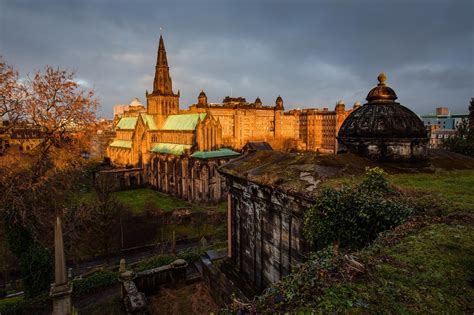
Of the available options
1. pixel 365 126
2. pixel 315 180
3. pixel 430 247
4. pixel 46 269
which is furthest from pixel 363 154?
pixel 46 269

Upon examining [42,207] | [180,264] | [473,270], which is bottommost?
[180,264]

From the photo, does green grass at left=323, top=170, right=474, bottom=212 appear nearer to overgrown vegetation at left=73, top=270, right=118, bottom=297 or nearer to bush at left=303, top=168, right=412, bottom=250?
bush at left=303, top=168, right=412, bottom=250

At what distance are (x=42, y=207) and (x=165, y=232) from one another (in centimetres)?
1876

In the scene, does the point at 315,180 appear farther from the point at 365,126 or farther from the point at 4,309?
the point at 4,309

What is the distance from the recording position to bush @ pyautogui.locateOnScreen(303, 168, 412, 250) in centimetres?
704

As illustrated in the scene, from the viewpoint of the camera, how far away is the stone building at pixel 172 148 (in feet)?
169

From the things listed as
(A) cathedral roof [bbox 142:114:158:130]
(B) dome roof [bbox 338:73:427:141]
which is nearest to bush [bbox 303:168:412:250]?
(B) dome roof [bbox 338:73:427:141]

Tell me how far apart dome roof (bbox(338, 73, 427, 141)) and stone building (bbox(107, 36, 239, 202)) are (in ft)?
124

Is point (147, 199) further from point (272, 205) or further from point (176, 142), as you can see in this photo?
point (272, 205)

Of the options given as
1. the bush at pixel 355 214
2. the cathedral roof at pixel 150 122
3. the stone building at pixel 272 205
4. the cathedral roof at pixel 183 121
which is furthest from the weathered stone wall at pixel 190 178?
the bush at pixel 355 214

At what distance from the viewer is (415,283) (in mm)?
4199

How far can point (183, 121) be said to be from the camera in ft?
207

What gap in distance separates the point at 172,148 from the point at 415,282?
59.5m

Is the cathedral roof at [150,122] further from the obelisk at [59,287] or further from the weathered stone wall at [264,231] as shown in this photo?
the obelisk at [59,287]
